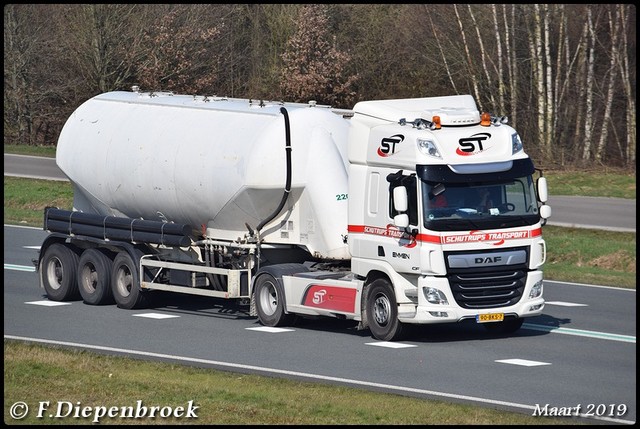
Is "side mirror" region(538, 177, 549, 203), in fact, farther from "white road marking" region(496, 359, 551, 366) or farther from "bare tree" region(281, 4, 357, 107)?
"bare tree" region(281, 4, 357, 107)

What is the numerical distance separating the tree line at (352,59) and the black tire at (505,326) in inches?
1049

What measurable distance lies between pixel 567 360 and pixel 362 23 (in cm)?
3767

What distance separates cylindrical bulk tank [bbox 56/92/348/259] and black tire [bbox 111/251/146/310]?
2.89 ft

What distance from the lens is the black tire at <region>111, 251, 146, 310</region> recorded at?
70.6 feet

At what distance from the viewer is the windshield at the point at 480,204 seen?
17906 millimetres

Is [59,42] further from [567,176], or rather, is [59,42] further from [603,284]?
[603,284]

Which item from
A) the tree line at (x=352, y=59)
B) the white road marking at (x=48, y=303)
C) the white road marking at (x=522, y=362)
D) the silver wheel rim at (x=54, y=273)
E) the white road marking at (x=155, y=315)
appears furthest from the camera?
the tree line at (x=352, y=59)

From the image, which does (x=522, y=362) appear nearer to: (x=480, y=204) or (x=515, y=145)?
(x=480, y=204)

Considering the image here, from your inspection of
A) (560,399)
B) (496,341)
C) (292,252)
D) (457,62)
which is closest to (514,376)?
(560,399)

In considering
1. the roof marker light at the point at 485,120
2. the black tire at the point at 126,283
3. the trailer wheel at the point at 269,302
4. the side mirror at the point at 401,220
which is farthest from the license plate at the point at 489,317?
the black tire at the point at 126,283

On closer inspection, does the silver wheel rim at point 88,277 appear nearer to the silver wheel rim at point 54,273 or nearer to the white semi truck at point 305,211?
the white semi truck at point 305,211

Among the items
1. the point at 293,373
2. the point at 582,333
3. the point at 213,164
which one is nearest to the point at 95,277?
the point at 213,164

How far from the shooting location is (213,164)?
2023 cm

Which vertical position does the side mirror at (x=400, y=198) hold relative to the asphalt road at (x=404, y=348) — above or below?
above
